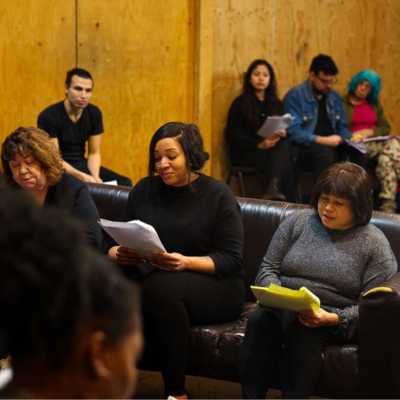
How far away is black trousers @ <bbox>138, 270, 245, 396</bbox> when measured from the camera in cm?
354

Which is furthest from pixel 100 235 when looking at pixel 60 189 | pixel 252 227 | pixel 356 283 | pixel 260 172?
pixel 260 172

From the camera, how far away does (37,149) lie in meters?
3.67

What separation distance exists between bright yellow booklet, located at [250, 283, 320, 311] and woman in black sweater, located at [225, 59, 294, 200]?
3.43 meters

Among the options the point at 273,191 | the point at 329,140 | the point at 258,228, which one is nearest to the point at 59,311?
the point at 258,228

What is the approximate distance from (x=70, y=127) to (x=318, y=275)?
8.74 feet

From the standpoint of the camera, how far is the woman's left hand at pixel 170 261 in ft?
11.8

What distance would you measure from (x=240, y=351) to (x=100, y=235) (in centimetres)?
75

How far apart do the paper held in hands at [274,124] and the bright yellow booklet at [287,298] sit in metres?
3.25

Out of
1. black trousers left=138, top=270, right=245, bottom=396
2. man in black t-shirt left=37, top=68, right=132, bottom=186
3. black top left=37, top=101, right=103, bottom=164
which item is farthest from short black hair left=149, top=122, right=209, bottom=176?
black top left=37, top=101, right=103, bottom=164

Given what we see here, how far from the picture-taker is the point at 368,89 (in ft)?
24.2

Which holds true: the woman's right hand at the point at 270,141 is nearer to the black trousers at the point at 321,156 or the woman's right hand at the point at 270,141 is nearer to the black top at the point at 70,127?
the black trousers at the point at 321,156

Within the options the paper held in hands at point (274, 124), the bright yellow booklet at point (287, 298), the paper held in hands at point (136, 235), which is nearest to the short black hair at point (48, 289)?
the bright yellow booklet at point (287, 298)

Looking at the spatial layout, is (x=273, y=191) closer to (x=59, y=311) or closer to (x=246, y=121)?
(x=246, y=121)

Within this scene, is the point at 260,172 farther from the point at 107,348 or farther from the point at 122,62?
the point at 107,348
